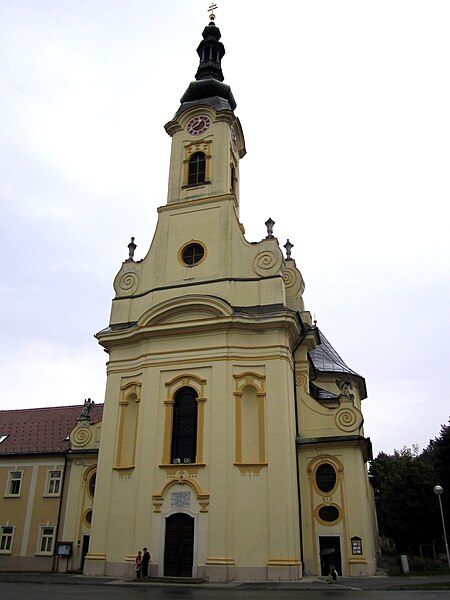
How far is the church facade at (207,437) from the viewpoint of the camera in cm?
2064

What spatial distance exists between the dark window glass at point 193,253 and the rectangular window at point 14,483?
48.3ft

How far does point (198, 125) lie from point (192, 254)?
7.98 m

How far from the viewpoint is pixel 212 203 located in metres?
27.0

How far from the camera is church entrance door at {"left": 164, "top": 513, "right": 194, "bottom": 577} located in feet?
66.9

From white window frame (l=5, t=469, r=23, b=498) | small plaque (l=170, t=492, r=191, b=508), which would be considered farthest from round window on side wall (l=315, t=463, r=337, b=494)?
white window frame (l=5, t=469, r=23, b=498)

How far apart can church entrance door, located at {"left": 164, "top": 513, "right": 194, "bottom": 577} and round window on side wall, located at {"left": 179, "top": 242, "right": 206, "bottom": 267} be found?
435 inches

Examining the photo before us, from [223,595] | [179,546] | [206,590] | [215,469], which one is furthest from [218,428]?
[223,595]

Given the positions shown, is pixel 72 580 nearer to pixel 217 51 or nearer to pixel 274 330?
pixel 274 330

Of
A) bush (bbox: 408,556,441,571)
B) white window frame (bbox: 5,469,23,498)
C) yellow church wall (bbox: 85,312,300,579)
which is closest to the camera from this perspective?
yellow church wall (bbox: 85,312,300,579)

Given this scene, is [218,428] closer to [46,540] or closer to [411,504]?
[46,540]

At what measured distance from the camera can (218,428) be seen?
2170cm

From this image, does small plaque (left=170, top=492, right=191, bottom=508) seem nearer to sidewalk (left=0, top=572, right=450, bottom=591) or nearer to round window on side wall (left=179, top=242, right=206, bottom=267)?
sidewalk (left=0, top=572, right=450, bottom=591)

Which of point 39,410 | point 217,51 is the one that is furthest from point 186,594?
point 217,51

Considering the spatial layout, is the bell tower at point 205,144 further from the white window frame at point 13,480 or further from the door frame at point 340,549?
the white window frame at point 13,480
